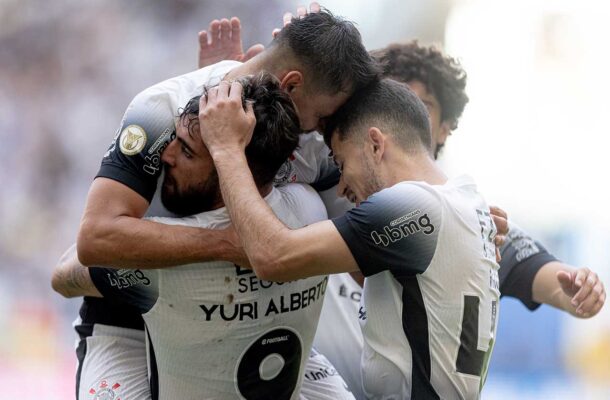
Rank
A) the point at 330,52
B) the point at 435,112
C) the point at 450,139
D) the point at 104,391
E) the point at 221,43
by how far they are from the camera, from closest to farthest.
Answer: the point at 330,52, the point at 104,391, the point at 221,43, the point at 435,112, the point at 450,139

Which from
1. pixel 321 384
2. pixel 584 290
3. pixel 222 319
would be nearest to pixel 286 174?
pixel 222 319

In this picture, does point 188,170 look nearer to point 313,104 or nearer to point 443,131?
point 313,104

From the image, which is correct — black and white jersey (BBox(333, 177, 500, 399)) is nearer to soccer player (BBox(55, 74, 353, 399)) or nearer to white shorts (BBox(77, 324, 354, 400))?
soccer player (BBox(55, 74, 353, 399))

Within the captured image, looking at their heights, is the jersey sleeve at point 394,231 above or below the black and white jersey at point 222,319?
above

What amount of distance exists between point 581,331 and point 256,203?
5.68 m

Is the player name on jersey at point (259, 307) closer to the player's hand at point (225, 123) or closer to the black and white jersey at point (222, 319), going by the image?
the black and white jersey at point (222, 319)

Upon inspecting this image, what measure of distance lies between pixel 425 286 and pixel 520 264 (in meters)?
1.70

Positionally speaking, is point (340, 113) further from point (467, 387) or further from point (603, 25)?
point (603, 25)

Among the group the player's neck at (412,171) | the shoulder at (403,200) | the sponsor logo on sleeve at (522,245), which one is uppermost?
the player's neck at (412,171)

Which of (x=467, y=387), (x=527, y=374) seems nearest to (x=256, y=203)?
(x=467, y=387)

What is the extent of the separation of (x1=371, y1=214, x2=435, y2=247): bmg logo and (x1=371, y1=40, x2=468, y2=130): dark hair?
195 centimetres

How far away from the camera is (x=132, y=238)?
2.84 metres

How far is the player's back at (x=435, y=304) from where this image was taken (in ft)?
9.29

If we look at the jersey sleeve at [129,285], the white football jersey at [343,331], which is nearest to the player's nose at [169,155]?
the jersey sleeve at [129,285]
